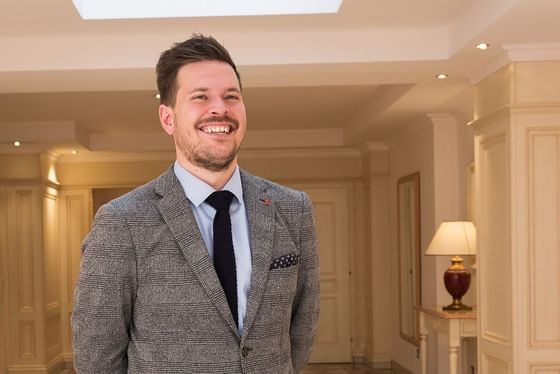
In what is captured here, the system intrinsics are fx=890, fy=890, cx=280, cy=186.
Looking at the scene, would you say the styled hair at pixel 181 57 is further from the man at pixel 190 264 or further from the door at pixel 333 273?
the door at pixel 333 273

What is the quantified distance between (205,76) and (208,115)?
72 millimetres

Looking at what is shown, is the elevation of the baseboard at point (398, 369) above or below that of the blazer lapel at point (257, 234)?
below

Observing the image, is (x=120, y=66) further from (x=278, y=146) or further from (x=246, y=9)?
(x=278, y=146)

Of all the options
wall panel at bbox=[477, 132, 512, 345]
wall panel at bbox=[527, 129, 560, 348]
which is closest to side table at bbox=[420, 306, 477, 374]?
wall panel at bbox=[477, 132, 512, 345]

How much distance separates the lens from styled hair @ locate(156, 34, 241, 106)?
1507mm

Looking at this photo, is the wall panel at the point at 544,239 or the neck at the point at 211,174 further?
the wall panel at the point at 544,239

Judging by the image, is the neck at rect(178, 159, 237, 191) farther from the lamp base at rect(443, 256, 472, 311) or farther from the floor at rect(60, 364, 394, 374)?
the floor at rect(60, 364, 394, 374)

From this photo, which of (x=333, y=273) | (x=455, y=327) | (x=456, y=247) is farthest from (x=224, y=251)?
(x=333, y=273)

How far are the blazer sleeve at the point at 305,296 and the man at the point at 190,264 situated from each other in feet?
0.33

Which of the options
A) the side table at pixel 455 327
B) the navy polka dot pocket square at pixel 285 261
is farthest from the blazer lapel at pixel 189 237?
the side table at pixel 455 327

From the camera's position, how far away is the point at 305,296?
5.54 feet

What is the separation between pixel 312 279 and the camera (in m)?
1.69

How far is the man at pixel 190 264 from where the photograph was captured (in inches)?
57.6

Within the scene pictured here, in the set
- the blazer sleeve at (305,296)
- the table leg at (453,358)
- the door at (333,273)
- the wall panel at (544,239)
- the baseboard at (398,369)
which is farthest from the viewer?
the door at (333,273)
